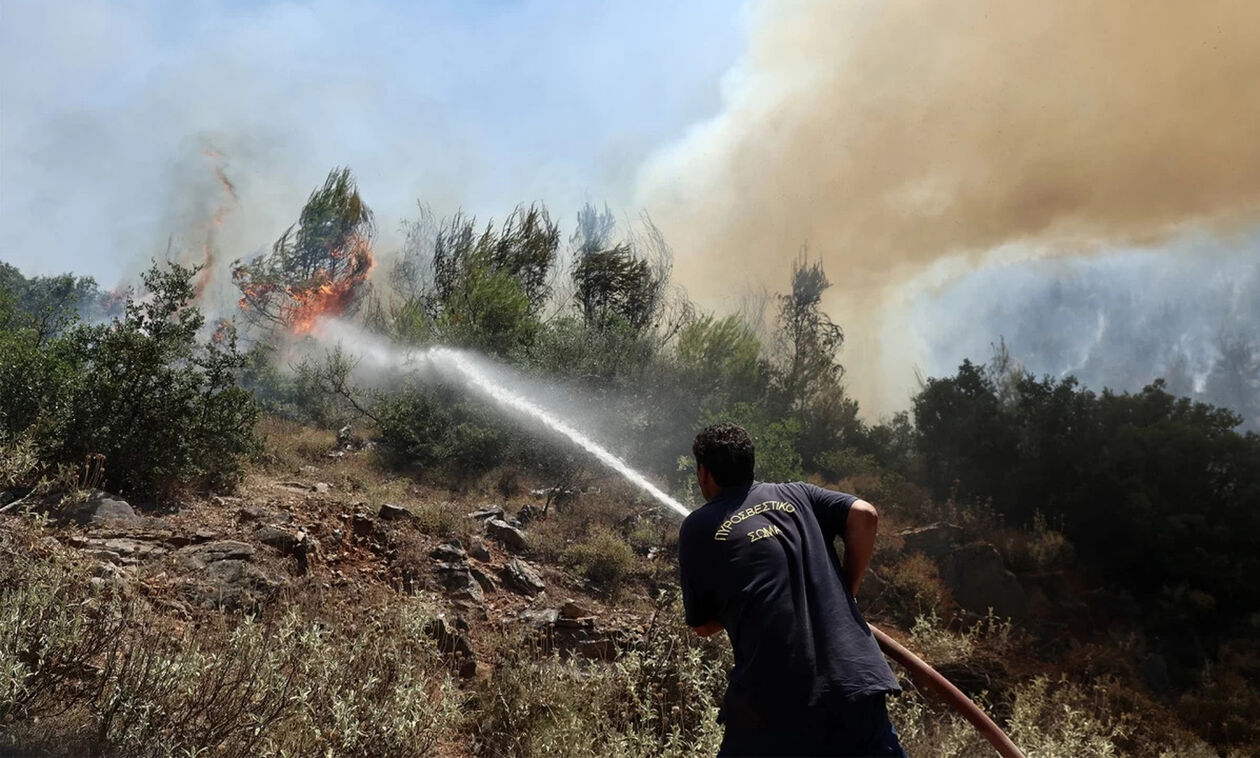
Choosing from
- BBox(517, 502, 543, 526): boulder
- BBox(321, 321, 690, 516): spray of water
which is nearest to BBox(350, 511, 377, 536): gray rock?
BBox(517, 502, 543, 526): boulder

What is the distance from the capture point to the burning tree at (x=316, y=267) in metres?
30.0

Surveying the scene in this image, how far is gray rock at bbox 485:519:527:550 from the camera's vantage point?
9469 mm

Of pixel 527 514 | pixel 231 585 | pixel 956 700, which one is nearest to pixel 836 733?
pixel 956 700

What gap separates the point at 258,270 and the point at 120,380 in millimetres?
25039

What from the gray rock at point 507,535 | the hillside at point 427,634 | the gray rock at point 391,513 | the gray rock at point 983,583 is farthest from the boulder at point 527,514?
the gray rock at point 983,583

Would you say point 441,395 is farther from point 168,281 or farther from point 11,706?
point 11,706

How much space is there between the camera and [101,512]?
680 cm

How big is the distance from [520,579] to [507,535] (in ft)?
4.51

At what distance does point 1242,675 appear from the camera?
981 centimetres

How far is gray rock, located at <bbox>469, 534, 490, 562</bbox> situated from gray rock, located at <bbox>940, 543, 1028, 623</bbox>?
7.20m

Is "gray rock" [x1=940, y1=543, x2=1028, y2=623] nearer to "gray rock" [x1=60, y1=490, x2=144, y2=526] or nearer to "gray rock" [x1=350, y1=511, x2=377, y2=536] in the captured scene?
"gray rock" [x1=350, y1=511, x2=377, y2=536]

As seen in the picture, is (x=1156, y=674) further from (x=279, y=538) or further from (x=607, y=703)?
(x=279, y=538)

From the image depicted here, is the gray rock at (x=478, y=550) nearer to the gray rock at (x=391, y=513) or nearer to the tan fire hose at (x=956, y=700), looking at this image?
the gray rock at (x=391, y=513)

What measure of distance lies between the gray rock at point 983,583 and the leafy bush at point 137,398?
416 inches
